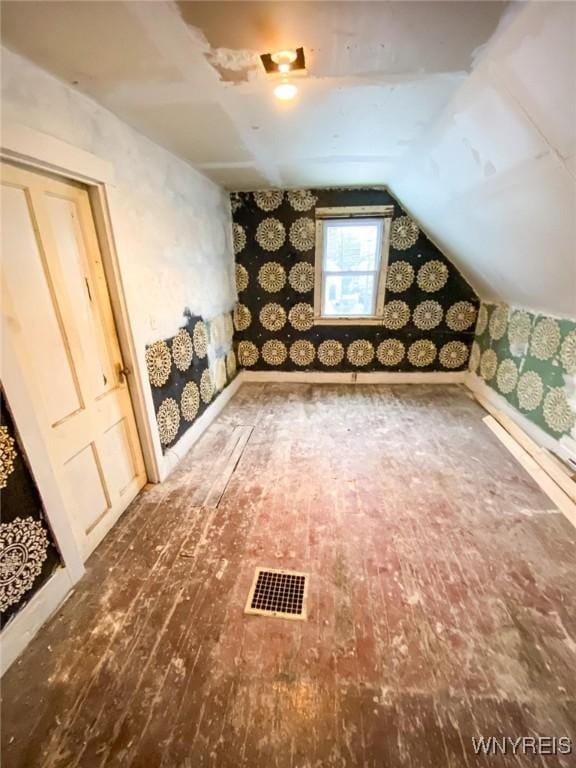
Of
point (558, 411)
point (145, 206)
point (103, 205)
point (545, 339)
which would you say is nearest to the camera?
point (103, 205)

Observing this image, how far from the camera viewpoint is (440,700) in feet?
3.91

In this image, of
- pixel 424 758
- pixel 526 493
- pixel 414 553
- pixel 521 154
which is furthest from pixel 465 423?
pixel 424 758

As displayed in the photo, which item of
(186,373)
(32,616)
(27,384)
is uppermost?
(27,384)

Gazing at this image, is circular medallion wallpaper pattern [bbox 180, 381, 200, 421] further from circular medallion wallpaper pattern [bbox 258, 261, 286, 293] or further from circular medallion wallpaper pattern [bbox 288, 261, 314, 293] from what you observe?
circular medallion wallpaper pattern [bbox 288, 261, 314, 293]

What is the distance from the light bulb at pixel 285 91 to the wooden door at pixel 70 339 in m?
1.12

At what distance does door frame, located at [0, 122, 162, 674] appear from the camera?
51.0 inches

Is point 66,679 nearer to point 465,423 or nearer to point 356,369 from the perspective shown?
point 465,423

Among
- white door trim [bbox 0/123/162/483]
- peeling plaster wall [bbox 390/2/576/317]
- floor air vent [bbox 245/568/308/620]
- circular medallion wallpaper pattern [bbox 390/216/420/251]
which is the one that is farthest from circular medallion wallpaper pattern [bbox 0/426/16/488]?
circular medallion wallpaper pattern [bbox 390/216/420/251]

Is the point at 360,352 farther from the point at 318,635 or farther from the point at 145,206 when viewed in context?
the point at 318,635

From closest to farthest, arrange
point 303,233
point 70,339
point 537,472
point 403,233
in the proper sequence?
1. point 70,339
2. point 537,472
3. point 403,233
4. point 303,233

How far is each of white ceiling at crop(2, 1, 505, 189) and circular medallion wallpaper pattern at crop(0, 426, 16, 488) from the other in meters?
1.43

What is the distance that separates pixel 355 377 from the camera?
4.36 metres

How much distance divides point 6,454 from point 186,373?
1638 millimetres

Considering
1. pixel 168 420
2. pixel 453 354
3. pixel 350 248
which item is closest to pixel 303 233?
pixel 350 248
